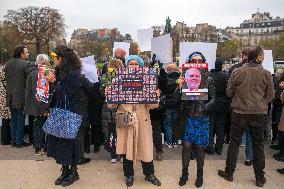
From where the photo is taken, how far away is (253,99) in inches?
206

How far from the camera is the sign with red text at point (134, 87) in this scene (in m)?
5.05

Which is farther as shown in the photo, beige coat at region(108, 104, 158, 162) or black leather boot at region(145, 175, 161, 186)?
black leather boot at region(145, 175, 161, 186)

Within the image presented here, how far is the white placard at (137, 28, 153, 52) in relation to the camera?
24.9ft

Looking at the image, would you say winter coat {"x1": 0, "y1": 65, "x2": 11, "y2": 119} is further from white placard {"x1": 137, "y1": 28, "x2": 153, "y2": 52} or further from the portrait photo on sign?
the portrait photo on sign

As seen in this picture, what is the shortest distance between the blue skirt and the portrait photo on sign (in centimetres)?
34

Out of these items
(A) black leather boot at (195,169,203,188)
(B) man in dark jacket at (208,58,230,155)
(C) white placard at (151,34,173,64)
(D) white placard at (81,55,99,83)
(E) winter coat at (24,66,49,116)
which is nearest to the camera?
(A) black leather boot at (195,169,203,188)

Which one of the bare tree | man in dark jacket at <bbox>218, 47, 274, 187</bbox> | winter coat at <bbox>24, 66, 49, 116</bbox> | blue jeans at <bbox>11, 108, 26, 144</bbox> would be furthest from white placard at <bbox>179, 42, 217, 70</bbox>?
the bare tree

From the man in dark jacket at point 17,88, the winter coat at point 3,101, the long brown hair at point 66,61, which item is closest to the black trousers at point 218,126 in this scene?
the long brown hair at point 66,61

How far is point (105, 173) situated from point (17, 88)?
2.58 m

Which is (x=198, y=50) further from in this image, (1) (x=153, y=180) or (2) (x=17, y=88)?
(2) (x=17, y=88)

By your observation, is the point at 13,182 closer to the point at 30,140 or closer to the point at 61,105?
the point at 61,105

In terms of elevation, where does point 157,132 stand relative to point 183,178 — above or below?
above

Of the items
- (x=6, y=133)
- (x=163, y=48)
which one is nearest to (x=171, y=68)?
(x=163, y=48)

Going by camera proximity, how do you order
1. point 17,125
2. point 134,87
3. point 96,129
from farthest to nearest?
1. point 17,125
2. point 96,129
3. point 134,87
